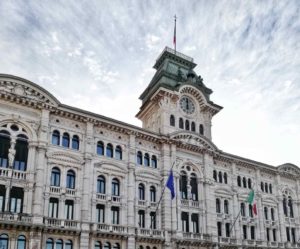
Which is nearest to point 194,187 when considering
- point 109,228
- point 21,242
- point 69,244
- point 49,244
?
point 109,228

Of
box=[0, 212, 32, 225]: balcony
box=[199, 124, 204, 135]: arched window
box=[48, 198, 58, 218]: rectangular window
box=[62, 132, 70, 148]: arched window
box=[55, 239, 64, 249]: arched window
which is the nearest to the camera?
box=[0, 212, 32, 225]: balcony

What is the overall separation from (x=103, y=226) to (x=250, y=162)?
85.3 feet

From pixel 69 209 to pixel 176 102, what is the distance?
21.0 m

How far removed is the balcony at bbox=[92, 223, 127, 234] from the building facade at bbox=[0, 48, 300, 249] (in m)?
0.10

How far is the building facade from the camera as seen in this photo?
3734cm

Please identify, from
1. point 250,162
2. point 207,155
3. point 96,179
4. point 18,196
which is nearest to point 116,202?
point 96,179

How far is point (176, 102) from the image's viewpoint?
52.1 metres

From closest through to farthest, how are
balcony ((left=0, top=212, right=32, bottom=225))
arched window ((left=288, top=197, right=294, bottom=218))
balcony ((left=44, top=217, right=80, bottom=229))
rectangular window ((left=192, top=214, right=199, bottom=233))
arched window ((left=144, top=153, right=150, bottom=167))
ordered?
balcony ((left=0, top=212, right=32, bottom=225)) → balcony ((left=44, top=217, right=80, bottom=229)) → arched window ((left=144, top=153, right=150, bottom=167)) → rectangular window ((left=192, top=214, right=199, bottom=233)) → arched window ((left=288, top=197, right=294, bottom=218))

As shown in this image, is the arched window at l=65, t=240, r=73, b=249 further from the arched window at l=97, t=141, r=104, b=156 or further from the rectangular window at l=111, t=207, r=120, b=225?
the arched window at l=97, t=141, r=104, b=156

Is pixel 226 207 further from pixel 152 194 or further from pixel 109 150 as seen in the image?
pixel 109 150

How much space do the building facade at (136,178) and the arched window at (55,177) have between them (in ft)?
0.34

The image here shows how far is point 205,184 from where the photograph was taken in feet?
163

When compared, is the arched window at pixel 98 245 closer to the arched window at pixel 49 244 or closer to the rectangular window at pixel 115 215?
the rectangular window at pixel 115 215

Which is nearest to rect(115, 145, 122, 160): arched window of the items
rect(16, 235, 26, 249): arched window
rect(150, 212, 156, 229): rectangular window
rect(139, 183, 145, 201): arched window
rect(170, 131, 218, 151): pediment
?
rect(139, 183, 145, 201): arched window
